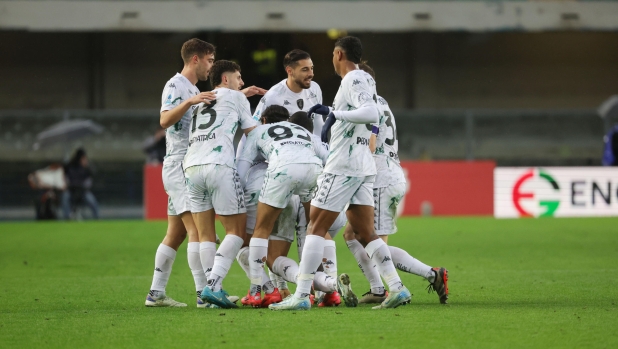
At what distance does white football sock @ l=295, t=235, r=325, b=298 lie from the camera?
7.39 meters

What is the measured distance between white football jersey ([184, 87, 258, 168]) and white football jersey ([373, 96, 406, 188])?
4.04 feet

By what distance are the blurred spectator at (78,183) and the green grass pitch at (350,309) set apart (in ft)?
19.0

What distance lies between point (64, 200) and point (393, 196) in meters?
15.2

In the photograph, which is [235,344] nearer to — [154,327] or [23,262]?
[154,327]

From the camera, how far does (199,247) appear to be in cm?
794

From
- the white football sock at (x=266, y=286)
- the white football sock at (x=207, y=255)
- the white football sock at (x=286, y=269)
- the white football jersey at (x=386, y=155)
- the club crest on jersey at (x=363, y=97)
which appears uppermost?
the club crest on jersey at (x=363, y=97)

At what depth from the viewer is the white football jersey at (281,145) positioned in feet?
25.3

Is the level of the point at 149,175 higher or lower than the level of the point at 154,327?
higher

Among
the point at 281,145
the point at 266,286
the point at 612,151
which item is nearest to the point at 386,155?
the point at 281,145

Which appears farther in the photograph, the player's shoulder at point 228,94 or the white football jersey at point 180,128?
the white football jersey at point 180,128

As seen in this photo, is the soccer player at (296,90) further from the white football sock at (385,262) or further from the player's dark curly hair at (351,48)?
the white football sock at (385,262)

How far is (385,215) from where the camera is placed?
819 centimetres

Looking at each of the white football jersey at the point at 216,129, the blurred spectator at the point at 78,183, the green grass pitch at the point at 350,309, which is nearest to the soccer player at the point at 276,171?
the white football jersey at the point at 216,129

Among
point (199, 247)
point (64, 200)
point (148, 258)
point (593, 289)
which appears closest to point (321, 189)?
point (199, 247)
